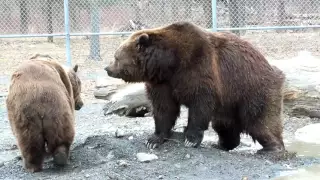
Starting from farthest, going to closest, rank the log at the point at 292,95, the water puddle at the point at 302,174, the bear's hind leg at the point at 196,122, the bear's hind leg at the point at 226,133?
the log at the point at 292,95, the bear's hind leg at the point at 226,133, the bear's hind leg at the point at 196,122, the water puddle at the point at 302,174

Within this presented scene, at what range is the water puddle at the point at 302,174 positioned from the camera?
22.3 ft

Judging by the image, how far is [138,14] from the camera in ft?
60.8

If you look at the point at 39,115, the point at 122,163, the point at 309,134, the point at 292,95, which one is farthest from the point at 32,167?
the point at 292,95

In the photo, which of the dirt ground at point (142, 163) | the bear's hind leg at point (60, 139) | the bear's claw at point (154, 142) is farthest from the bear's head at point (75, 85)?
the bear's hind leg at point (60, 139)

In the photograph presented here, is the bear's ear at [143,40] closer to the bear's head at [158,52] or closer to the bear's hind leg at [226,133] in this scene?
the bear's head at [158,52]

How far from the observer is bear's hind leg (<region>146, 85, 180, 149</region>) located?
7688 mm

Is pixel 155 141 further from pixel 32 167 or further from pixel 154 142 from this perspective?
pixel 32 167

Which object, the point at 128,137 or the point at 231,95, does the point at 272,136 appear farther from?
the point at 128,137

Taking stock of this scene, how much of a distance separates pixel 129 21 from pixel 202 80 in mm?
11728

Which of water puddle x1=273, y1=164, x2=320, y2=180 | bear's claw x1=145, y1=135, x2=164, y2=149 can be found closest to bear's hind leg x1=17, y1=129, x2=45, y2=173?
bear's claw x1=145, y1=135, x2=164, y2=149

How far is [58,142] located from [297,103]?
18.0ft

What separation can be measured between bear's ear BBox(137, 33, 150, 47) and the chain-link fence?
8910 millimetres

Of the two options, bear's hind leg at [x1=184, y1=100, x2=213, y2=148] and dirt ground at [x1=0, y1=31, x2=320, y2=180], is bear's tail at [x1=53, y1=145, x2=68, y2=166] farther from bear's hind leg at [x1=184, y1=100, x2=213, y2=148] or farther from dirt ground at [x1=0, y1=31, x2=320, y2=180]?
bear's hind leg at [x1=184, y1=100, x2=213, y2=148]

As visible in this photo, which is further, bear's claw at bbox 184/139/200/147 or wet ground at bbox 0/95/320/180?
bear's claw at bbox 184/139/200/147
